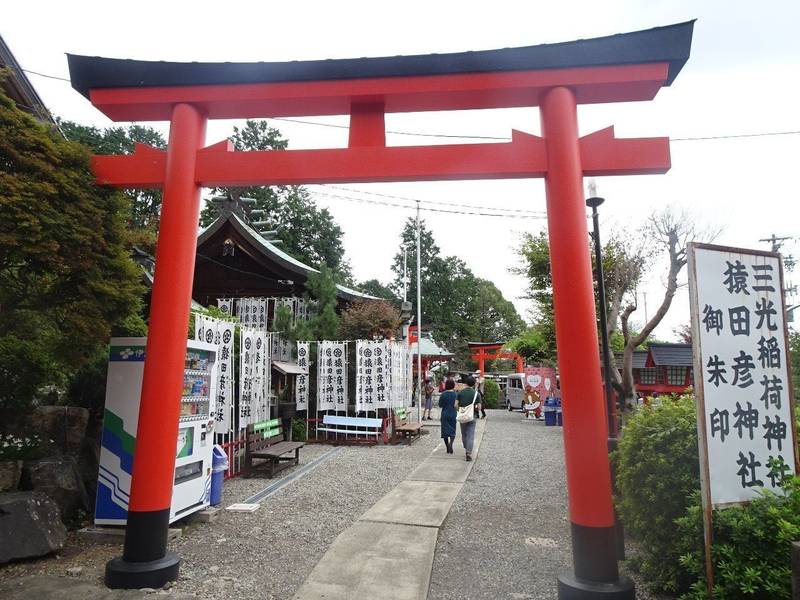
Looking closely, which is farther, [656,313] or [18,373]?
[656,313]

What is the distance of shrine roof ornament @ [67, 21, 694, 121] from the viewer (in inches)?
174

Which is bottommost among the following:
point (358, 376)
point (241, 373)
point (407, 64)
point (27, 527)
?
point (27, 527)

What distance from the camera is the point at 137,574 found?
13.2ft

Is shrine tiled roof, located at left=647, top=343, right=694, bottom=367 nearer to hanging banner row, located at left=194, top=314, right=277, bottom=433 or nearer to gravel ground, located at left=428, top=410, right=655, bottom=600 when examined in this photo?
gravel ground, located at left=428, top=410, right=655, bottom=600

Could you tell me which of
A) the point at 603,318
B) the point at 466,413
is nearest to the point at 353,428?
the point at 466,413

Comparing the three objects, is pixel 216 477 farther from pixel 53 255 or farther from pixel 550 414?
pixel 550 414

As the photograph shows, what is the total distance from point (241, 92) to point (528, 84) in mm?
2648

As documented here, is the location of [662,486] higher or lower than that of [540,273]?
lower

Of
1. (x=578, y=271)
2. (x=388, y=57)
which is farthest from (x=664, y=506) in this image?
(x=388, y=57)

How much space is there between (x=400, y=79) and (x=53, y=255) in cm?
341

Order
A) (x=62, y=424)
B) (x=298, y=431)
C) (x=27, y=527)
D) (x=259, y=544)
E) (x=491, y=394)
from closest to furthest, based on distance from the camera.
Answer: (x=27, y=527)
(x=259, y=544)
(x=62, y=424)
(x=298, y=431)
(x=491, y=394)

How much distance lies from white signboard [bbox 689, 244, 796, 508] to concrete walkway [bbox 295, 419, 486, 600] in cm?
246

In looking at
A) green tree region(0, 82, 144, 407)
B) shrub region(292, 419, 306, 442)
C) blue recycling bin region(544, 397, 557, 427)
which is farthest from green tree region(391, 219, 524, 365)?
green tree region(0, 82, 144, 407)

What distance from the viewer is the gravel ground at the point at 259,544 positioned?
426cm
